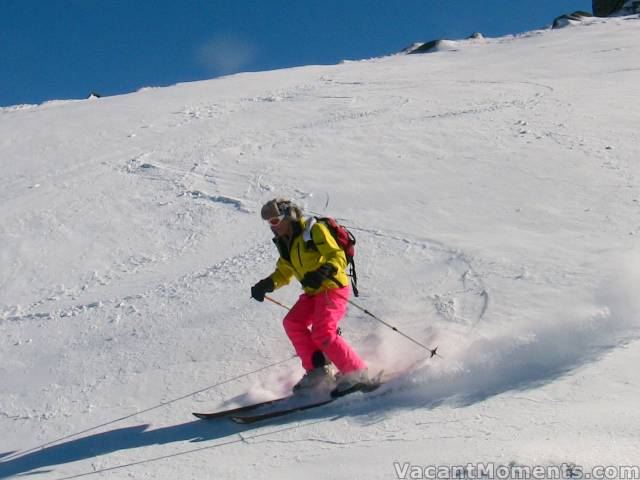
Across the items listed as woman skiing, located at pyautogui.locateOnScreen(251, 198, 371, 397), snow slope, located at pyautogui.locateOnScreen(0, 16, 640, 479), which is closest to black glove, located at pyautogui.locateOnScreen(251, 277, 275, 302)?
woman skiing, located at pyautogui.locateOnScreen(251, 198, 371, 397)

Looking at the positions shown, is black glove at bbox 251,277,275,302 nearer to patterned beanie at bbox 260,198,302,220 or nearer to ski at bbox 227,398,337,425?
patterned beanie at bbox 260,198,302,220

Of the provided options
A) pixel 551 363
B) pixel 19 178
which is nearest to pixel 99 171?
pixel 19 178

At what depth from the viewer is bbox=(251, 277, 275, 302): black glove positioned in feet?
17.8

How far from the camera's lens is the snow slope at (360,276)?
4.41 metres

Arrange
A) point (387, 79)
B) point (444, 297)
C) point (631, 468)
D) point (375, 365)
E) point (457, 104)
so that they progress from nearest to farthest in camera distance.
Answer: point (631, 468) < point (375, 365) < point (444, 297) < point (457, 104) < point (387, 79)

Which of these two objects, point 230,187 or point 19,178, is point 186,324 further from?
point 19,178

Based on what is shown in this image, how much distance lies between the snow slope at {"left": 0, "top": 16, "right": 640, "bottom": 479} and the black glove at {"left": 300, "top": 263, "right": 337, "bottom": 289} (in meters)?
0.85

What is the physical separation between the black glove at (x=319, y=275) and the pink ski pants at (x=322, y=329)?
0.74ft

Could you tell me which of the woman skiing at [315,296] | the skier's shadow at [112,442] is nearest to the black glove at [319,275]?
the woman skiing at [315,296]

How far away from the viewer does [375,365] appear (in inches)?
223

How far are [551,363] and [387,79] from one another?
38.9 feet

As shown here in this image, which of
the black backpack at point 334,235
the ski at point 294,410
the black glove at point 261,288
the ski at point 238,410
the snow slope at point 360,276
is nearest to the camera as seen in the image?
the snow slope at point 360,276

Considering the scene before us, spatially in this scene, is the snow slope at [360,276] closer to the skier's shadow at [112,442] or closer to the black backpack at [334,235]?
the skier's shadow at [112,442]

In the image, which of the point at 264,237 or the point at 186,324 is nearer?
the point at 186,324
